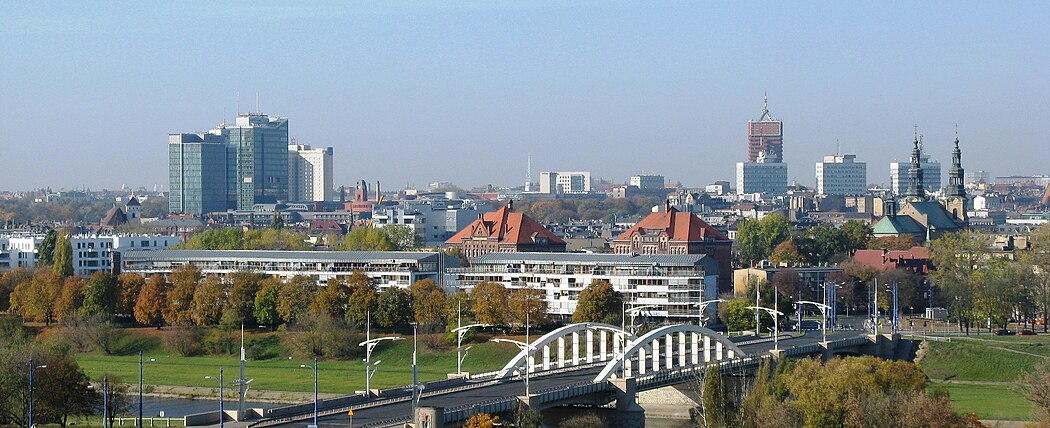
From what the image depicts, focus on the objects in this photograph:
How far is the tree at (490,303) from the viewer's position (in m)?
104

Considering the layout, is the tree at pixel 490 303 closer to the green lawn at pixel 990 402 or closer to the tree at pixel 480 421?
the green lawn at pixel 990 402

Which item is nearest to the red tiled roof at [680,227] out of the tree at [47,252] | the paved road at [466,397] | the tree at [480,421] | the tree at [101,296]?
the tree at [101,296]

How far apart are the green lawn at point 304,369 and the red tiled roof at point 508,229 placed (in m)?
37.2

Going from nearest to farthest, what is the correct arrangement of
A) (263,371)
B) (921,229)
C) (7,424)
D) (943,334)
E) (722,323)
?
(7,424), (263,371), (943,334), (722,323), (921,229)

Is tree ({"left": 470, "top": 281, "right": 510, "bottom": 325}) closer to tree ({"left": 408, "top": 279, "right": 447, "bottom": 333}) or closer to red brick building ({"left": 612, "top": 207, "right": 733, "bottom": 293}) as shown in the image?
tree ({"left": 408, "top": 279, "right": 447, "bottom": 333})

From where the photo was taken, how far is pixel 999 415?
77688 mm

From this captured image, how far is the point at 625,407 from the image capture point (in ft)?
237

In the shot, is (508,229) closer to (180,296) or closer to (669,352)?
(180,296)

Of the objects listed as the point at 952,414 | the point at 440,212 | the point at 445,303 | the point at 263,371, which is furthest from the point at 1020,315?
the point at 440,212

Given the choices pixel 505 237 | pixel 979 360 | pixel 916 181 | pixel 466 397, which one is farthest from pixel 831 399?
pixel 916 181

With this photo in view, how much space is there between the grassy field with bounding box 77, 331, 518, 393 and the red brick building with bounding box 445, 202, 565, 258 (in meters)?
36.1

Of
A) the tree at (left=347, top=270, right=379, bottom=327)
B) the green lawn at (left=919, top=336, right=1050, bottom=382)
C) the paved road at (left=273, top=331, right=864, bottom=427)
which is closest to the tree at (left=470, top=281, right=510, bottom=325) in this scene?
the tree at (left=347, top=270, right=379, bottom=327)

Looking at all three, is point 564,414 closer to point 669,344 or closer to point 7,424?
point 669,344

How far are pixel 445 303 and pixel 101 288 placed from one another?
2253cm
